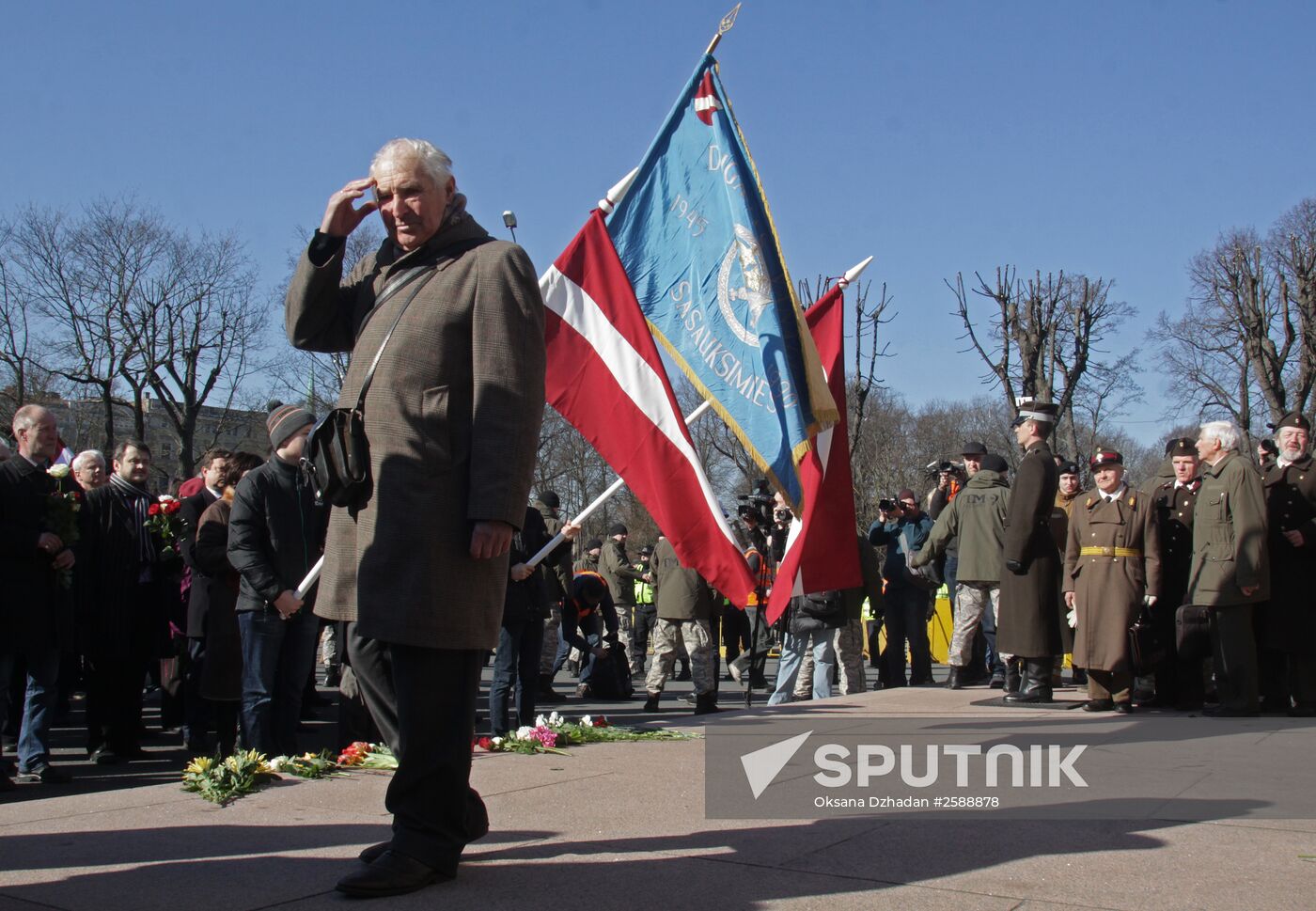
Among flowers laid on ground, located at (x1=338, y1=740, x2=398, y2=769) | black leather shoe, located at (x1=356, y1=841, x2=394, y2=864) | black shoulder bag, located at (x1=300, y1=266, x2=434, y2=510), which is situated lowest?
black leather shoe, located at (x1=356, y1=841, x2=394, y2=864)

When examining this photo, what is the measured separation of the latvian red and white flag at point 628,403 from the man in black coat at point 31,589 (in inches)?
113

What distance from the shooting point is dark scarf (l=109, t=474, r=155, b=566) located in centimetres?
827

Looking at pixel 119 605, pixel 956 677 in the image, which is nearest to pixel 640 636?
pixel 956 677

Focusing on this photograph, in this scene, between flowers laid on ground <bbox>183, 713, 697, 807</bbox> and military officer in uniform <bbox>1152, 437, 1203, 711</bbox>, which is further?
military officer in uniform <bbox>1152, 437, 1203, 711</bbox>

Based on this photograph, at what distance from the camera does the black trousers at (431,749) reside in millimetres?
3324

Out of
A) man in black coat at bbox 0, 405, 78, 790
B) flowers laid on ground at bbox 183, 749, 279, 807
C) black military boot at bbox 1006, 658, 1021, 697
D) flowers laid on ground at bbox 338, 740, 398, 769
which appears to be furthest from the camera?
black military boot at bbox 1006, 658, 1021, 697

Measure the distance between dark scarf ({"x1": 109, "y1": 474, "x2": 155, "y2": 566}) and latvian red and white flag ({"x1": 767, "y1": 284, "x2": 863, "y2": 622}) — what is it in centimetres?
425

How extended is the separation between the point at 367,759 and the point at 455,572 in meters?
2.65

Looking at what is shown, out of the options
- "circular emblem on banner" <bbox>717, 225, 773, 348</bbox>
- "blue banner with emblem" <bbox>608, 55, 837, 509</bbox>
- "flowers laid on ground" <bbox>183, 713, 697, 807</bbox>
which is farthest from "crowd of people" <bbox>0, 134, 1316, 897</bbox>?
"circular emblem on banner" <bbox>717, 225, 773, 348</bbox>

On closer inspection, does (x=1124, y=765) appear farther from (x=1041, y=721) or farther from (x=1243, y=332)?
(x=1243, y=332)

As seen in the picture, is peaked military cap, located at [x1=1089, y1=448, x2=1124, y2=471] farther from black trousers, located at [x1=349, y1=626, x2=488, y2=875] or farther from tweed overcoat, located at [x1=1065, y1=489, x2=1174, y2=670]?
black trousers, located at [x1=349, y1=626, x2=488, y2=875]

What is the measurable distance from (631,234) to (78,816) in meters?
3.94

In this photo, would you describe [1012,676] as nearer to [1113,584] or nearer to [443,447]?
[1113,584]

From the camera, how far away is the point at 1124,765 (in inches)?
220
